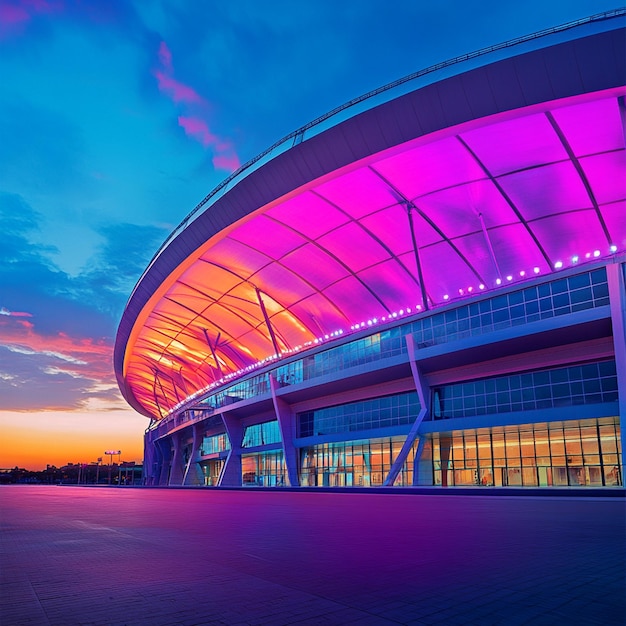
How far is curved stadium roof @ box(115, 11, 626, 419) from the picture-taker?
71.6 ft

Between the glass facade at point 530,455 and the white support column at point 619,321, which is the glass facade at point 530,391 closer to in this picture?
the glass facade at point 530,455

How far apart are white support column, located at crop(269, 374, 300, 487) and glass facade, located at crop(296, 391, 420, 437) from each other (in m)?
0.89

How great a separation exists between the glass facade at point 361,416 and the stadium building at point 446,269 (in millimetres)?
140

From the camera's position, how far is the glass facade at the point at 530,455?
28438mm

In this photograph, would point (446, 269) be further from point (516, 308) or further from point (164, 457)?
point (164, 457)

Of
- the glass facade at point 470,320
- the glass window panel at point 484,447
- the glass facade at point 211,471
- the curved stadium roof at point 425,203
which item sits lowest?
the glass facade at point 211,471

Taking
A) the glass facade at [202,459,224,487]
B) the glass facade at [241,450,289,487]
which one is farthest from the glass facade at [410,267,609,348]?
the glass facade at [202,459,224,487]

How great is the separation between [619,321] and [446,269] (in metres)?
14.6

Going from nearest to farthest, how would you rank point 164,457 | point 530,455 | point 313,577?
point 313,577 → point 530,455 → point 164,457

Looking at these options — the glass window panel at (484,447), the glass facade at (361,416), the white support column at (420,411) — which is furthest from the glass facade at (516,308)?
the glass window panel at (484,447)

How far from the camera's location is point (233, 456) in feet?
177

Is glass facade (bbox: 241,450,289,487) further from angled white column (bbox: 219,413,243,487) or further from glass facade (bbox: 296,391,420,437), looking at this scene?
glass facade (bbox: 296,391,420,437)

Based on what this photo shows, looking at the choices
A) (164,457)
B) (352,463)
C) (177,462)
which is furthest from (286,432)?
(164,457)

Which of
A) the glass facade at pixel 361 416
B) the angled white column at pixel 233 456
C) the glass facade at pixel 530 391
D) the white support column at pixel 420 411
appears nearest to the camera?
the glass facade at pixel 530 391
